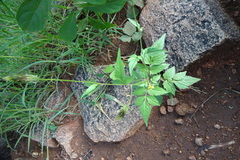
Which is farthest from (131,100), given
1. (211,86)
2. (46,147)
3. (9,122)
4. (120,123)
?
(9,122)

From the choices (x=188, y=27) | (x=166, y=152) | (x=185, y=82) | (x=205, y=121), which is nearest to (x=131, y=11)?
(x=188, y=27)

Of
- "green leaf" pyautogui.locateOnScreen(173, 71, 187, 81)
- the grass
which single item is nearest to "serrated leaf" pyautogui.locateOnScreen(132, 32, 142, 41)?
the grass

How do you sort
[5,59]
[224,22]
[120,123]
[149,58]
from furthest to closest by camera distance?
1. [5,59]
2. [120,123]
3. [224,22]
4. [149,58]

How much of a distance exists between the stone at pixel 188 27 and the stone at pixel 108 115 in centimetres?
44

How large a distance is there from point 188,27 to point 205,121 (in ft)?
2.14

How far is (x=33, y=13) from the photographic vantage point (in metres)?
0.93

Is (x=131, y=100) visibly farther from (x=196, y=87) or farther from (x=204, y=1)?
(x=204, y=1)

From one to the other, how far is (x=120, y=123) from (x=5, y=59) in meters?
1.06

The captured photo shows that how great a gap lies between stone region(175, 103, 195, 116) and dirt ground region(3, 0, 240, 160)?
1.0 inches

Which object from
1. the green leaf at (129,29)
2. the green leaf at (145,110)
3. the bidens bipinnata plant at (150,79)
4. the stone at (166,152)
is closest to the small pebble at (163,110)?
the stone at (166,152)

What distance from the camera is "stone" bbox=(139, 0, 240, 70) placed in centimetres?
135

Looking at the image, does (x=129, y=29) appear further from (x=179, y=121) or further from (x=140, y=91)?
(x=179, y=121)

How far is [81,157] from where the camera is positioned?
1.80 meters

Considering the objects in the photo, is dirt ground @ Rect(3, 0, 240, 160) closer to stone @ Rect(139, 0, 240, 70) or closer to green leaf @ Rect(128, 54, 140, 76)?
stone @ Rect(139, 0, 240, 70)
